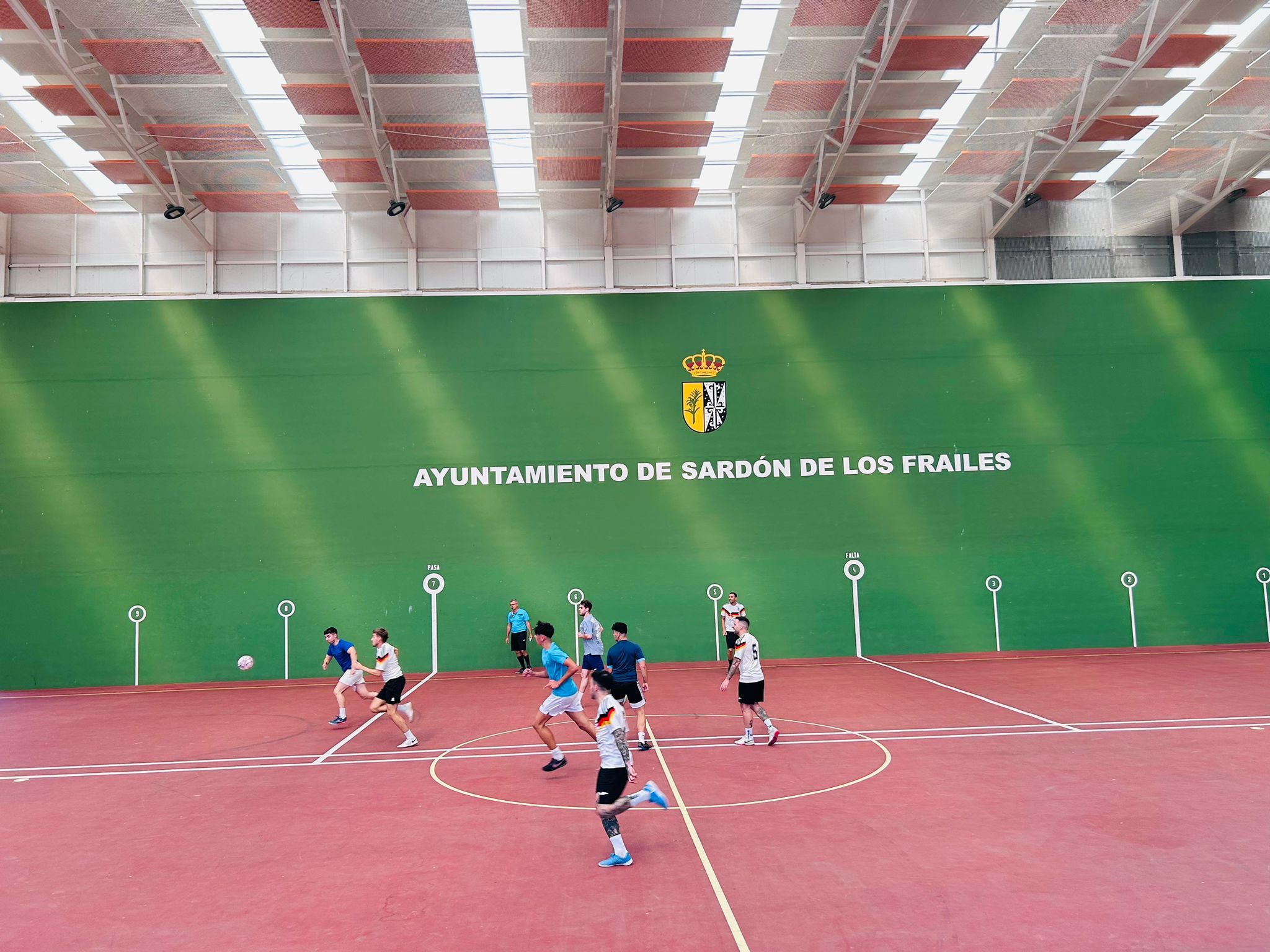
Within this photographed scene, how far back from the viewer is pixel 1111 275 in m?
23.7

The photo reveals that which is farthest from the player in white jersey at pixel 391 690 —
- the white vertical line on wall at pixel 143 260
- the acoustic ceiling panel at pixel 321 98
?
the white vertical line on wall at pixel 143 260

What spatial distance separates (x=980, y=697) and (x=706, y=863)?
397 inches

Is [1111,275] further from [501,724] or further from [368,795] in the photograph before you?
[368,795]

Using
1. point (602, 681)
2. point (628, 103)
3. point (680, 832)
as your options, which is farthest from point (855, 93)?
point (680, 832)

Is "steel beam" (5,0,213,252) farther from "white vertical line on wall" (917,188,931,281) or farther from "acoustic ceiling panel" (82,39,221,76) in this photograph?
"white vertical line on wall" (917,188,931,281)

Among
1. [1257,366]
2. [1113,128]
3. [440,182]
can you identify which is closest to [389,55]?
[440,182]

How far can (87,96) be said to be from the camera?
1777cm

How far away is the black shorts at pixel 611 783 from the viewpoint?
27.4ft

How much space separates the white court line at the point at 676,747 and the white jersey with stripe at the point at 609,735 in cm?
452

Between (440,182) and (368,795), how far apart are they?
15776 mm

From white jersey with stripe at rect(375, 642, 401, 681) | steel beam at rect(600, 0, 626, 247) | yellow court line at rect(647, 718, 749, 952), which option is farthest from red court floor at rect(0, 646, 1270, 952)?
steel beam at rect(600, 0, 626, 247)

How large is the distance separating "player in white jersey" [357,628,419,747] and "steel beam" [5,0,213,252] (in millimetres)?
12682

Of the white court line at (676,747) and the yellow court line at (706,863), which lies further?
the white court line at (676,747)

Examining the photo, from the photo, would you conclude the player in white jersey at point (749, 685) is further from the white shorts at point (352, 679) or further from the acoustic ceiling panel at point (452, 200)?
the acoustic ceiling panel at point (452, 200)
